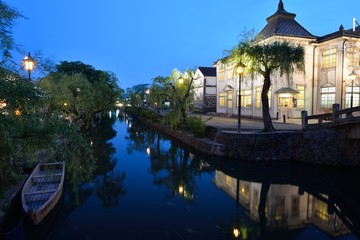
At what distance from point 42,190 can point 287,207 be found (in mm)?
8476

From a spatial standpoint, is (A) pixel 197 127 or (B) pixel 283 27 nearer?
(A) pixel 197 127

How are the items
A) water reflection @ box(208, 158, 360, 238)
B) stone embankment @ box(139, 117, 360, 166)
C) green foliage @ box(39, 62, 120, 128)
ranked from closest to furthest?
water reflection @ box(208, 158, 360, 238) < stone embankment @ box(139, 117, 360, 166) < green foliage @ box(39, 62, 120, 128)

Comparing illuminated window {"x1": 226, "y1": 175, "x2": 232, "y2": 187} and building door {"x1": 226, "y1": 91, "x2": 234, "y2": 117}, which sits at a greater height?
building door {"x1": 226, "y1": 91, "x2": 234, "y2": 117}

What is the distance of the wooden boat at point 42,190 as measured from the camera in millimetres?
7094

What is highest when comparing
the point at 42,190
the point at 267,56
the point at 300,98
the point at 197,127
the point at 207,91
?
the point at 267,56

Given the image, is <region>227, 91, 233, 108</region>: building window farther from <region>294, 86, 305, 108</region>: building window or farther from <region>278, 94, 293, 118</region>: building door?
<region>294, 86, 305, 108</region>: building window

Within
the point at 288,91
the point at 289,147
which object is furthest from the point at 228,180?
the point at 288,91

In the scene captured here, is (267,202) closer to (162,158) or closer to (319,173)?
(319,173)

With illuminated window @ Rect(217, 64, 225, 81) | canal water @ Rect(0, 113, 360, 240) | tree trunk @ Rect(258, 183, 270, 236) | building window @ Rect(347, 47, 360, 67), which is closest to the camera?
canal water @ Rect(0, 113, 360, 240)

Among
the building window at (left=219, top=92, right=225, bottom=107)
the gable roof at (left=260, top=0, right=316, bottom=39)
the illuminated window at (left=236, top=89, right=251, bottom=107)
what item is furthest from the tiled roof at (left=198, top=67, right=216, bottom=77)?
the gable roof at (left=260, top=0, right=316, bottom=39)

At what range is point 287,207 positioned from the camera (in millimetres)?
9172

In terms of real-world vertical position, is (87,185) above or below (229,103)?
below

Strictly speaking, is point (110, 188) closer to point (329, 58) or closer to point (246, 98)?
point (246, 98)

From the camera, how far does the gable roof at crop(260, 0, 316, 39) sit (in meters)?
23.2
